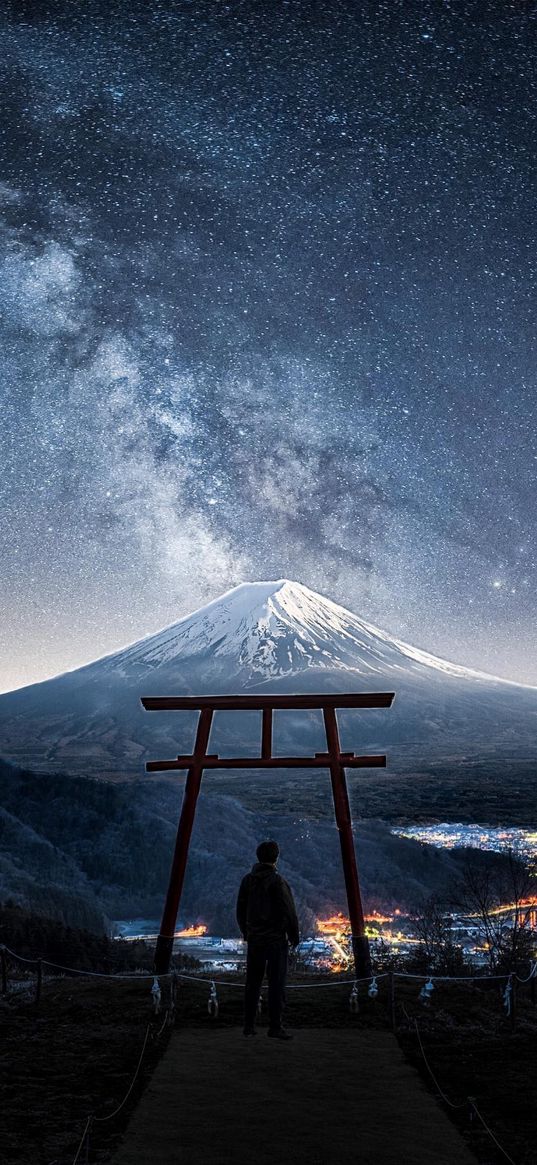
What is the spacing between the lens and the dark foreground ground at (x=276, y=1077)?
520cm

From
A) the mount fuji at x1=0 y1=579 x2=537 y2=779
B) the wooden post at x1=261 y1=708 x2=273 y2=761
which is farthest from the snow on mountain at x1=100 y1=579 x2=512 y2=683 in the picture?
the wooden post at x1=261 y1=708 x2=273 y2=761

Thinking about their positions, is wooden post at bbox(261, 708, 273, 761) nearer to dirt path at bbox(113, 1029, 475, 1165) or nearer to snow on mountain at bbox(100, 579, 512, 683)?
dirt path at bbox(113, 1029, 475, 1165)

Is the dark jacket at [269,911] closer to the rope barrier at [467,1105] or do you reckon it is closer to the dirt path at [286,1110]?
the dirt path at [286,1110]

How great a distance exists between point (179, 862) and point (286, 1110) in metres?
4.65

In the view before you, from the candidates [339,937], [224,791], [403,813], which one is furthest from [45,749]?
[339,937]

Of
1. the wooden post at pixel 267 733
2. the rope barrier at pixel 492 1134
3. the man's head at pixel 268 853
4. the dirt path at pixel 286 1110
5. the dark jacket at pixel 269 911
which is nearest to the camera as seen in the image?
the rope barrier at pixel 492 1134

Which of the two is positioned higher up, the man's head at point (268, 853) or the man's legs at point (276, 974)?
the man's head at point (268, 853)

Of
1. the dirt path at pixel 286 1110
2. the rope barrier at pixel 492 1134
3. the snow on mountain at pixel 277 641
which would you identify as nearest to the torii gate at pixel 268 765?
the dirt path at pixel 286 1110

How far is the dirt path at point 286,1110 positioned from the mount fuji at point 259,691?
11445 cm

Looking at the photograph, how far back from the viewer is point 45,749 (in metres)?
132

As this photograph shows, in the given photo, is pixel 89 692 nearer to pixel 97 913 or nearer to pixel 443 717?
pixel 443 717

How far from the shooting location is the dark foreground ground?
5.20 metres

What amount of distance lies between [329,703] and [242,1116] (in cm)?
568

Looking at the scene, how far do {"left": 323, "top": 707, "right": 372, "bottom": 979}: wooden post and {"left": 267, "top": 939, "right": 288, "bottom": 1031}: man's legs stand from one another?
6.78 ft
